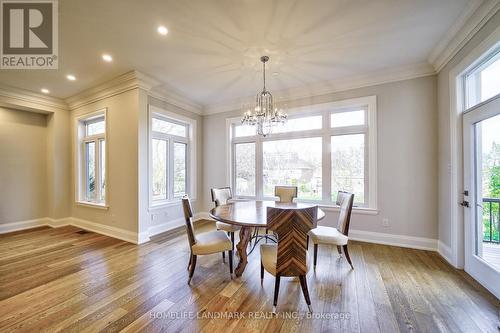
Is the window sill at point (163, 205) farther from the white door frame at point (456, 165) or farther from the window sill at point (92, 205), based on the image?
the white door frame at point (456, 165)

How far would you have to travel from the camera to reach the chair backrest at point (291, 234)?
1726mm

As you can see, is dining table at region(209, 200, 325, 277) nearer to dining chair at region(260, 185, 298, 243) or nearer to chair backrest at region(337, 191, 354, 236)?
chair backrest at region(337, 191, 354, 236)

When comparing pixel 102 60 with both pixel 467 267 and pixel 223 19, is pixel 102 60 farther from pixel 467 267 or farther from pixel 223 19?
pixel 467 267

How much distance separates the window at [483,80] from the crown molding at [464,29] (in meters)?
0.34

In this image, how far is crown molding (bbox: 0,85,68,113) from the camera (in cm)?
386

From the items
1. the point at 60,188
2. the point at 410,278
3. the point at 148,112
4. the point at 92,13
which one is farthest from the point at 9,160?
the point at 410,278

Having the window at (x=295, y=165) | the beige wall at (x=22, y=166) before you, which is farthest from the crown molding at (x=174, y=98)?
the beige wall at (x=22, y=166)

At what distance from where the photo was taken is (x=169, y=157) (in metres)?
4.44

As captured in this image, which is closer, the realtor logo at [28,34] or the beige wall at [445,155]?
the realtor logo at [28,34]

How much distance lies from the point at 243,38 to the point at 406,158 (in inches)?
123

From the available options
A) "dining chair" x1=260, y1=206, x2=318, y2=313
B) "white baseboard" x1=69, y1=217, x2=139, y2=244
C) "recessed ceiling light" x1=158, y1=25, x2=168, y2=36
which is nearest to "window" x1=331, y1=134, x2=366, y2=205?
"dining chair" x1=260, y1=206, x2=318, y2=313

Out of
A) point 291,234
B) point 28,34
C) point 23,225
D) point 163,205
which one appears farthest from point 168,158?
point 291,234

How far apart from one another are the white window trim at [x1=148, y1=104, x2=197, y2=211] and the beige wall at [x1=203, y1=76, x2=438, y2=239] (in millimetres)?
3614

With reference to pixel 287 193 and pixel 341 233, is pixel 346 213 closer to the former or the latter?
pixel 341 233
